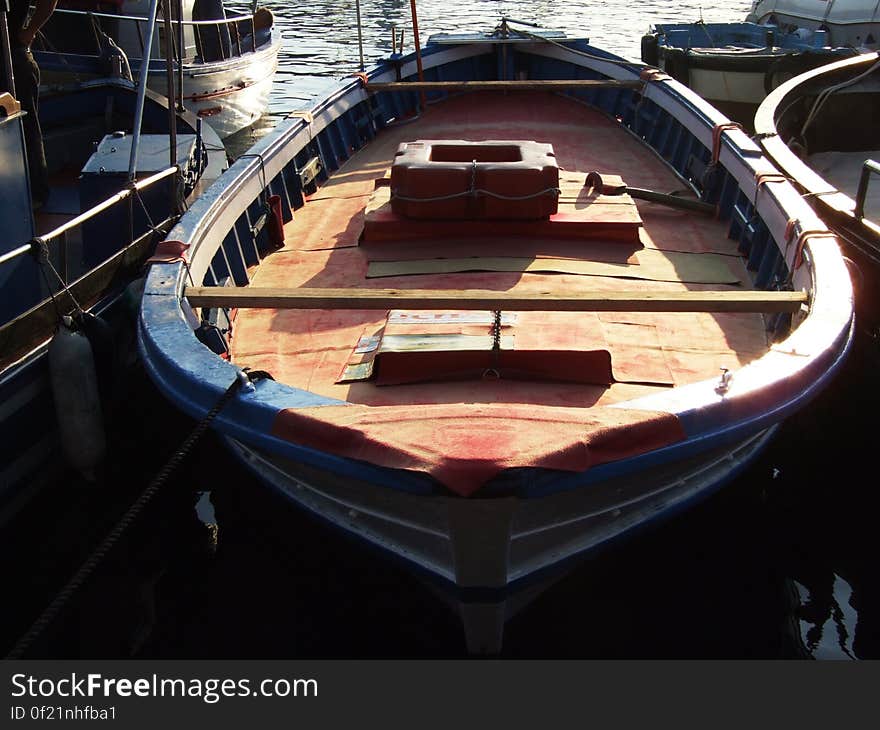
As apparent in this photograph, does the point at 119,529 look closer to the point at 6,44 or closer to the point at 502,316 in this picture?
the point at 502,316

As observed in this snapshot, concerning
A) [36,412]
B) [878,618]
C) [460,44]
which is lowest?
[878,618]

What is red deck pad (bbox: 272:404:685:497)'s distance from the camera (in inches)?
126

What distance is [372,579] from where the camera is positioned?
5.21 metres

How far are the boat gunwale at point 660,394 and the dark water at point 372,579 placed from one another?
3.18ft

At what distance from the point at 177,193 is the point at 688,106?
18.1 feet

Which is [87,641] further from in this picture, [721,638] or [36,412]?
[721,638]

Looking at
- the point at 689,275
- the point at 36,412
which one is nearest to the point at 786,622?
the point at 689,275

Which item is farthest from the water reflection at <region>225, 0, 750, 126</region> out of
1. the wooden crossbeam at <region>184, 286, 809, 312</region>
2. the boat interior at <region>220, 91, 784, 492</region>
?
the wooden crossbeam at <region>184, 286, 809, 312</region>

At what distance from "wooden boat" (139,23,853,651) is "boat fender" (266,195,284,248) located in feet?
0.13

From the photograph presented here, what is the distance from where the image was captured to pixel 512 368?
4.70m

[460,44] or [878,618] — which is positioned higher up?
[460,44]

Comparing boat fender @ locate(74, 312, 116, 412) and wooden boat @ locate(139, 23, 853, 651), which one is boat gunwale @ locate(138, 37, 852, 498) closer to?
wooden boat @ locate(139, 23, 853, 651)

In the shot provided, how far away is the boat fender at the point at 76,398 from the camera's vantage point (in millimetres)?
5508

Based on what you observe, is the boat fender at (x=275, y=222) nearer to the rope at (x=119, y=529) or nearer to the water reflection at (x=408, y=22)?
the rope at (x=119, y=529)
